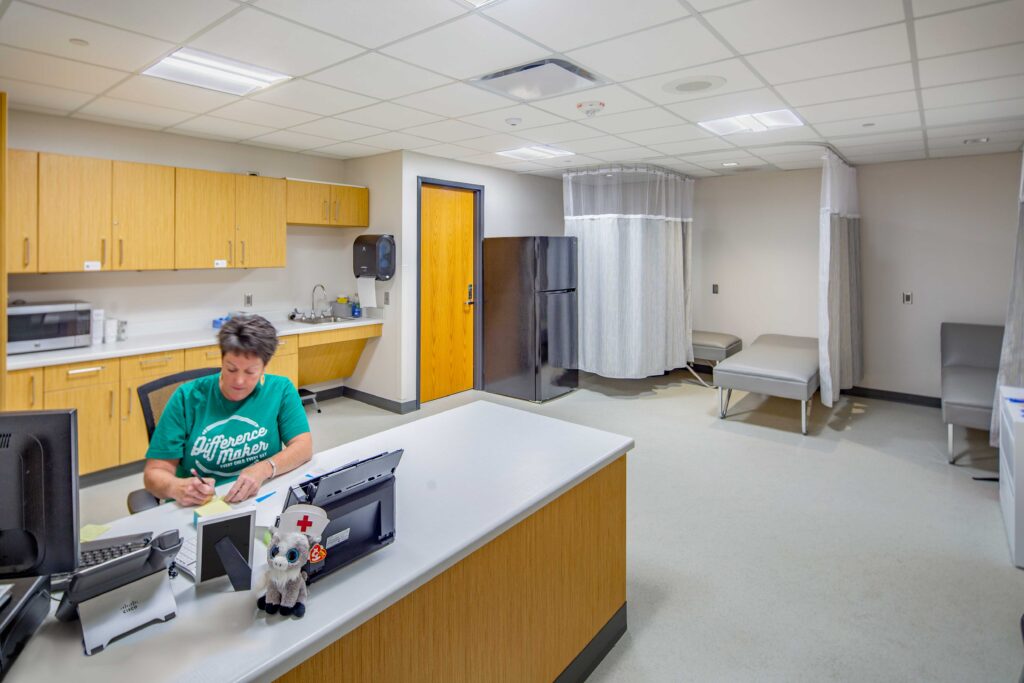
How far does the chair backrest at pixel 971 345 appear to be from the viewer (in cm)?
529

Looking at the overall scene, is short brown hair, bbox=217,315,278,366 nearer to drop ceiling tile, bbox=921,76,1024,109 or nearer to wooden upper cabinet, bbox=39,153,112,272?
wooden upper cabinet, bbox=39,153,112,272

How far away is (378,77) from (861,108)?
3160 mm

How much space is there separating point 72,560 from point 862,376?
713 centimetres

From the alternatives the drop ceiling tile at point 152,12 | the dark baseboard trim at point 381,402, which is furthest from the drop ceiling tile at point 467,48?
the dark baseboard trim at point 381,402

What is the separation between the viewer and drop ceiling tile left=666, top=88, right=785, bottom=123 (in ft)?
11.5

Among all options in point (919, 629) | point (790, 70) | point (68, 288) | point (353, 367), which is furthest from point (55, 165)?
point (919, 629)

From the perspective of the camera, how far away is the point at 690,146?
16.8 feet

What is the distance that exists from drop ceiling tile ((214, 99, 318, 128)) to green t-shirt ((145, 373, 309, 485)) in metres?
2.38

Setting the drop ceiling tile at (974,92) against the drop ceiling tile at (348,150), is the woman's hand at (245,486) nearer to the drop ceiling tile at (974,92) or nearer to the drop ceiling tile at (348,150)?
the drop ceiling tile at (348,150)

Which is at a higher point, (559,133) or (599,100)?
(559,133)

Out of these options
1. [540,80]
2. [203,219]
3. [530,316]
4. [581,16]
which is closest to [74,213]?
[203,219]

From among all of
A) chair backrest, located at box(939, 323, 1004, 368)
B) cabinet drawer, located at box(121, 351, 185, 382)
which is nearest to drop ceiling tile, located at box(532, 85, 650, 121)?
cabinet drawer, located at box(121, 351, 185, 382)

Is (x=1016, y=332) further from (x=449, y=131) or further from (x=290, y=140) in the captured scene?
(x=290, y=140)

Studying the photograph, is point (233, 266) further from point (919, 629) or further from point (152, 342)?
point (919, 629)
